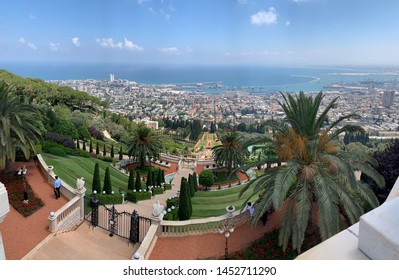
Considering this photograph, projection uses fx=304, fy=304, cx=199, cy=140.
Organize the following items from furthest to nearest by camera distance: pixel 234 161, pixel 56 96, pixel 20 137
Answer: pixel 56 96 → pixel 234 161 → pixel 20 137

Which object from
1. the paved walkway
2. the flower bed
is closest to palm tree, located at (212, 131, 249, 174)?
the paved walkway

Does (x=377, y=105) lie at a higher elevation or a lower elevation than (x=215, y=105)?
higher

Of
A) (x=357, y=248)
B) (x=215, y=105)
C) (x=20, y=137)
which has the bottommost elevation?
(x=215, y=105)

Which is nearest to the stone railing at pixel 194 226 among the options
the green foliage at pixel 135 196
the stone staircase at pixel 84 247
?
the stone staircase at pixel 84 247

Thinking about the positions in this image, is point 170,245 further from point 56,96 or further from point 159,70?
point 159,70

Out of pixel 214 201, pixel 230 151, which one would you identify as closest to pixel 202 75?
pixel 230 151

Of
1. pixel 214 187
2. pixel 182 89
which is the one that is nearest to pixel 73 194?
pixel 214 187

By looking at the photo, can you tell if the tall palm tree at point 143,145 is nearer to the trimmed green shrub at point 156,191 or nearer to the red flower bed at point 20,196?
the trimmed green shrub at point 156,191

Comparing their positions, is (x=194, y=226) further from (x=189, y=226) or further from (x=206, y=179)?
(x=206, y=179)
